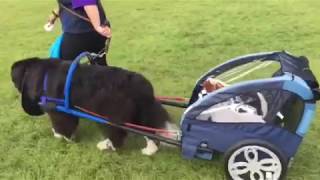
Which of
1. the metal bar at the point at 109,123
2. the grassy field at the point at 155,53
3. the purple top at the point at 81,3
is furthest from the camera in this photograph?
the purple top at the point at 81,3

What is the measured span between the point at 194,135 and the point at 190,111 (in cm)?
14

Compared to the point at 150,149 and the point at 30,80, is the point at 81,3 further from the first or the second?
the point at 150,149

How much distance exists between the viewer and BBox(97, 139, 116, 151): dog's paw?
3350mm

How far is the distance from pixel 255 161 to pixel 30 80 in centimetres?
147

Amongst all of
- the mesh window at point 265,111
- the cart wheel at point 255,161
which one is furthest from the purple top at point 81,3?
Result: the cart wheel at point 255,161

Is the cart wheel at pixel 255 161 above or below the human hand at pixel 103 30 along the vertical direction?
below

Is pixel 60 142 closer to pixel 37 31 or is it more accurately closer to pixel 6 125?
pixel 6 125

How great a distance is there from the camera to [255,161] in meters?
2.78

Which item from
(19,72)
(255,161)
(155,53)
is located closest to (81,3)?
(19,72)

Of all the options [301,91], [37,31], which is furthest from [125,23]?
[301,91]

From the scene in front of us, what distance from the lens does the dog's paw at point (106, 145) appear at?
11.0ft

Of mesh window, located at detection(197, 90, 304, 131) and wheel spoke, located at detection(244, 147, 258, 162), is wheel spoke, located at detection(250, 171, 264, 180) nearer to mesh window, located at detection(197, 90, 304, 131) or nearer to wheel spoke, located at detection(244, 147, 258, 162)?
wheel spoke, located at detection(244, 147, 258, 162)

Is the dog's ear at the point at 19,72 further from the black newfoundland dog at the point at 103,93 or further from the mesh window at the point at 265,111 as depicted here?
the mesh window at the point at 265,111

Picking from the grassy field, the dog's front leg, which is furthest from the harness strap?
the dog's front leg
